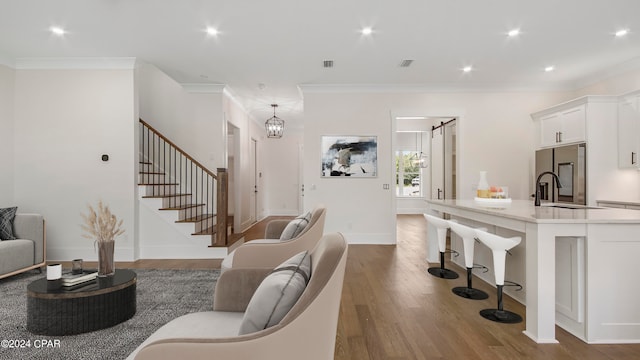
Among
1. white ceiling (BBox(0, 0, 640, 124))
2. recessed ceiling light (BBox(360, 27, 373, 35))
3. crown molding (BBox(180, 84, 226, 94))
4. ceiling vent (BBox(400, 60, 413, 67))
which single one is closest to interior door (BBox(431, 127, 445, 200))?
white ceiling (BBox(0, 0, 640, 124))

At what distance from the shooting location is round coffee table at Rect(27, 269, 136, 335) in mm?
2281

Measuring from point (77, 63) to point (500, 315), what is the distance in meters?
6.14

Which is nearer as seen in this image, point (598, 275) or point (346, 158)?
point (598, 275)

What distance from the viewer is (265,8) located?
3.18m

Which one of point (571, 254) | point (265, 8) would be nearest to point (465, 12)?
point (265, 8)

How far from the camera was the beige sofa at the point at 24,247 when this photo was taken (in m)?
3.52

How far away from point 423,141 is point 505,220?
27.5 ft

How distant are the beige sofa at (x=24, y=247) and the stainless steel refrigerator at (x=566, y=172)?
7.08 meters

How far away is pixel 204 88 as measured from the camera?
18.9 feet

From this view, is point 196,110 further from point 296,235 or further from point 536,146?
point 536,146

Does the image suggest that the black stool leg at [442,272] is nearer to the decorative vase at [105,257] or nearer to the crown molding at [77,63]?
the decorative vase at [105,257]

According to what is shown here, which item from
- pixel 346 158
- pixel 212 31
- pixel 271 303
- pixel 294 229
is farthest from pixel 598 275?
pixel 212 31

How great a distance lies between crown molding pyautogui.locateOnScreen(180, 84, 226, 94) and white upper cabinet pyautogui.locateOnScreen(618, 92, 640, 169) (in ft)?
20.7

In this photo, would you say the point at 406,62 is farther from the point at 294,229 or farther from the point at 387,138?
the point at 294,229
